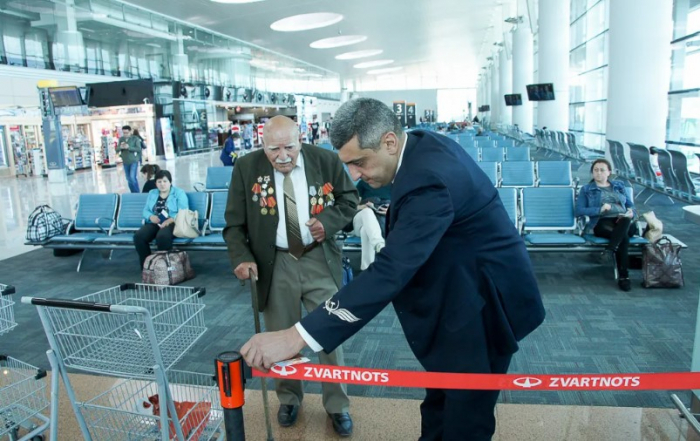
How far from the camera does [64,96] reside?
63.4 feet

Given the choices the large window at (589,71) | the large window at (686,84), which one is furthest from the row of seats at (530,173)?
the large window at (589,71)

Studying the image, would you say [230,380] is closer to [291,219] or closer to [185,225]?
[291,219]

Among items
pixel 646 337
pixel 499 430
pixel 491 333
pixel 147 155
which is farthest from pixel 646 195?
pixel 147 155

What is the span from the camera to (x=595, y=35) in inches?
797

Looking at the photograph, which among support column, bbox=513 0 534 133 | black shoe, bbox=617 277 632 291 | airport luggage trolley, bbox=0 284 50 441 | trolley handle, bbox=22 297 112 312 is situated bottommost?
black shoe, bbox=617 277 632 291

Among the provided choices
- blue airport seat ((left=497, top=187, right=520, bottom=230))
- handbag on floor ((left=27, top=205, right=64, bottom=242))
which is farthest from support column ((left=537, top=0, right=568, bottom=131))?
handbag on floor ((left=27, top=205, right=64, bottom=242))

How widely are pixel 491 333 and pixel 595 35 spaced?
2154 centimetres

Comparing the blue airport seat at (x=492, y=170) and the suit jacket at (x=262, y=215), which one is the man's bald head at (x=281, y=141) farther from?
the blue airport seat at (x=492, y=170)

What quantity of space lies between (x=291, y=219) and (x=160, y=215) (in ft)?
13.3

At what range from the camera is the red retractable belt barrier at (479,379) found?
1.67 metres

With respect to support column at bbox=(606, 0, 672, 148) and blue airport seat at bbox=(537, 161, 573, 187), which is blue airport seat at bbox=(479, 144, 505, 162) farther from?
support column at bbox=(606, 0, 672, 148)

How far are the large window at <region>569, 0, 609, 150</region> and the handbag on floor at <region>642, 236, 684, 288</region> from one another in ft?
45.0

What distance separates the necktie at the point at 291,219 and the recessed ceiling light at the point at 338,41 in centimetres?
3875

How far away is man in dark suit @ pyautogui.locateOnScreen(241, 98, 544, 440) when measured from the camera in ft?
5.06
